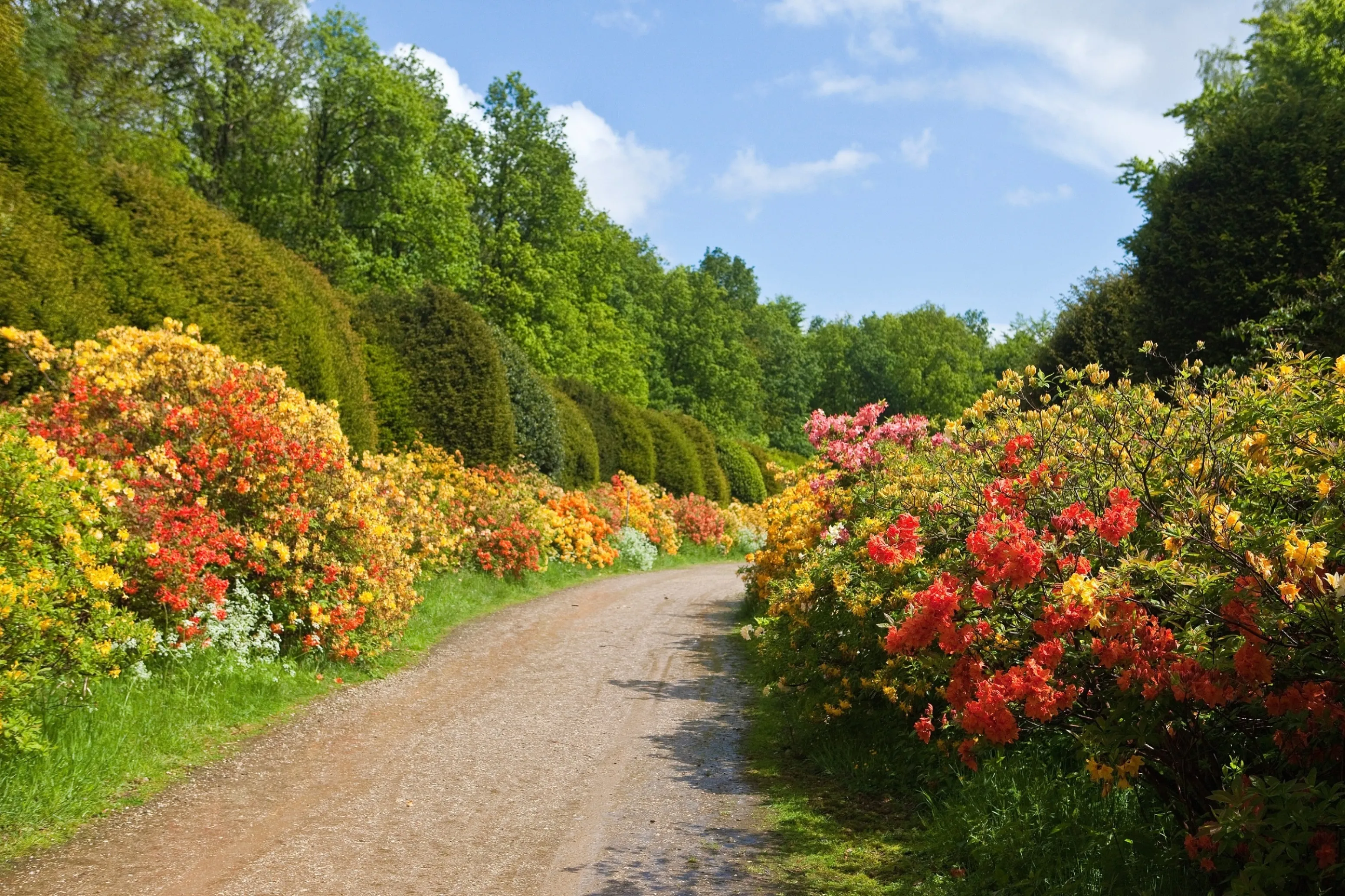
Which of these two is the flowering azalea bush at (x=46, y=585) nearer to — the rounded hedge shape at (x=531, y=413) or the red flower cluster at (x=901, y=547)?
the red flower cluster at (x=901, y=547)

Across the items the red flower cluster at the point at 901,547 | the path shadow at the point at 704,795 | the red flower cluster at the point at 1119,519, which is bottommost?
the path shadow at the point at 704,795

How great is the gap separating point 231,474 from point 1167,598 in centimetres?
736

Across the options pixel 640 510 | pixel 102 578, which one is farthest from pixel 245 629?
pixel 640 510

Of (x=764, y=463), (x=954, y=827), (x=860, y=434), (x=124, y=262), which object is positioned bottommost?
(x=954, y=827)

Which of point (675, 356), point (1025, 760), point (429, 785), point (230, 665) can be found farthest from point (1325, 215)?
point (675, 356)

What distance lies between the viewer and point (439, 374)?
1681 cm

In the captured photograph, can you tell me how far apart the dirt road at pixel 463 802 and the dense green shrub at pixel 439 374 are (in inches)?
320

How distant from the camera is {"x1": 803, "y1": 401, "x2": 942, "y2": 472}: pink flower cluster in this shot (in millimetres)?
9297

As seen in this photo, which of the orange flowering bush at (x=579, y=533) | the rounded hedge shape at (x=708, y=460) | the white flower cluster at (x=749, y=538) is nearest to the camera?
the orange flowering bush at (x=579, y=533)

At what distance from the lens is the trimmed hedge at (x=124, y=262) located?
8609 millimetres

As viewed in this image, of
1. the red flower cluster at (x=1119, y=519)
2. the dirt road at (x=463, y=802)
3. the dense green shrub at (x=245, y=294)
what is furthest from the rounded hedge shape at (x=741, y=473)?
the red flower cluster at (x=1119, y=519)

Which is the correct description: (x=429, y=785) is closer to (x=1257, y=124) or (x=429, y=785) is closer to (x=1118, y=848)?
(x=1118, y=848)

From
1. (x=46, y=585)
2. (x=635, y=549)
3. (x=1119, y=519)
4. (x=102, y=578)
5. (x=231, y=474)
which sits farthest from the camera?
(x=635, y=549)

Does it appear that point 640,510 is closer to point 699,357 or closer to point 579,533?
point 579,533
